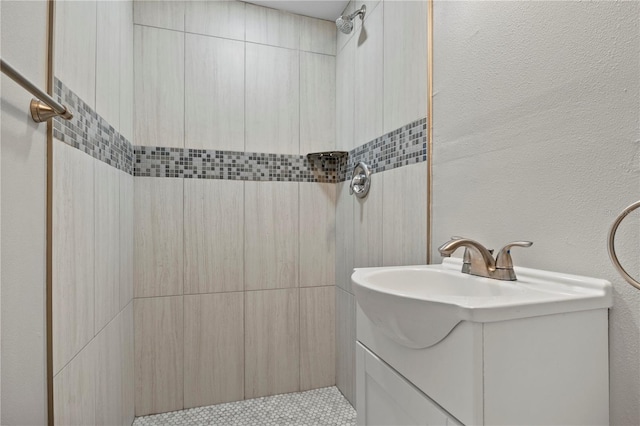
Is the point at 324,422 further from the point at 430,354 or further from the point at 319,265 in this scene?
the point at 430,354

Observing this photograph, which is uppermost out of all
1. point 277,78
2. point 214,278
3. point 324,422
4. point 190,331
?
point 277,78

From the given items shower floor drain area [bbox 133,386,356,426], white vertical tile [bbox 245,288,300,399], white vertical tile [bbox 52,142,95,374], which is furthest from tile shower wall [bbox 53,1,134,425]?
white vertical tile [bbox 245,288,300,399]

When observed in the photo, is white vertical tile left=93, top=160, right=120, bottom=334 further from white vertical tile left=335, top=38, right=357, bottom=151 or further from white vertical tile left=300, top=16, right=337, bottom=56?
white vertical tile left=300, top=16, right=337, bottom=56

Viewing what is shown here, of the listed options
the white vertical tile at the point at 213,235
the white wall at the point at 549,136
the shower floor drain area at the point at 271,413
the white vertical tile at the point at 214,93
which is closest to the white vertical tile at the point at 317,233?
the white vertical tile at the point at 213,235

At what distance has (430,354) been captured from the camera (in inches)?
30.2

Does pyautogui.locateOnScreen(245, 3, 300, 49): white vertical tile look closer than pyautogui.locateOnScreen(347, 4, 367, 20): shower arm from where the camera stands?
No

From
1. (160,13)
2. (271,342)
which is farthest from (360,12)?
(271,342)

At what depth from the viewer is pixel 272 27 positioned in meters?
2.19

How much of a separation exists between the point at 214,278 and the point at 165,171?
0.68 meters

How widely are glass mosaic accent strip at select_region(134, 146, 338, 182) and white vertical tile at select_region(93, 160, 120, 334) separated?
392 millimetres

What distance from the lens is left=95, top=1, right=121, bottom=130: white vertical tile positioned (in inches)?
52.7

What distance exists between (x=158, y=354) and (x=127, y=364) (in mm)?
204

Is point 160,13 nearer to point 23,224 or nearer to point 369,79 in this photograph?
point 369,79

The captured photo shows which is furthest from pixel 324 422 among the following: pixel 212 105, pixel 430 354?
pixel 212 105
